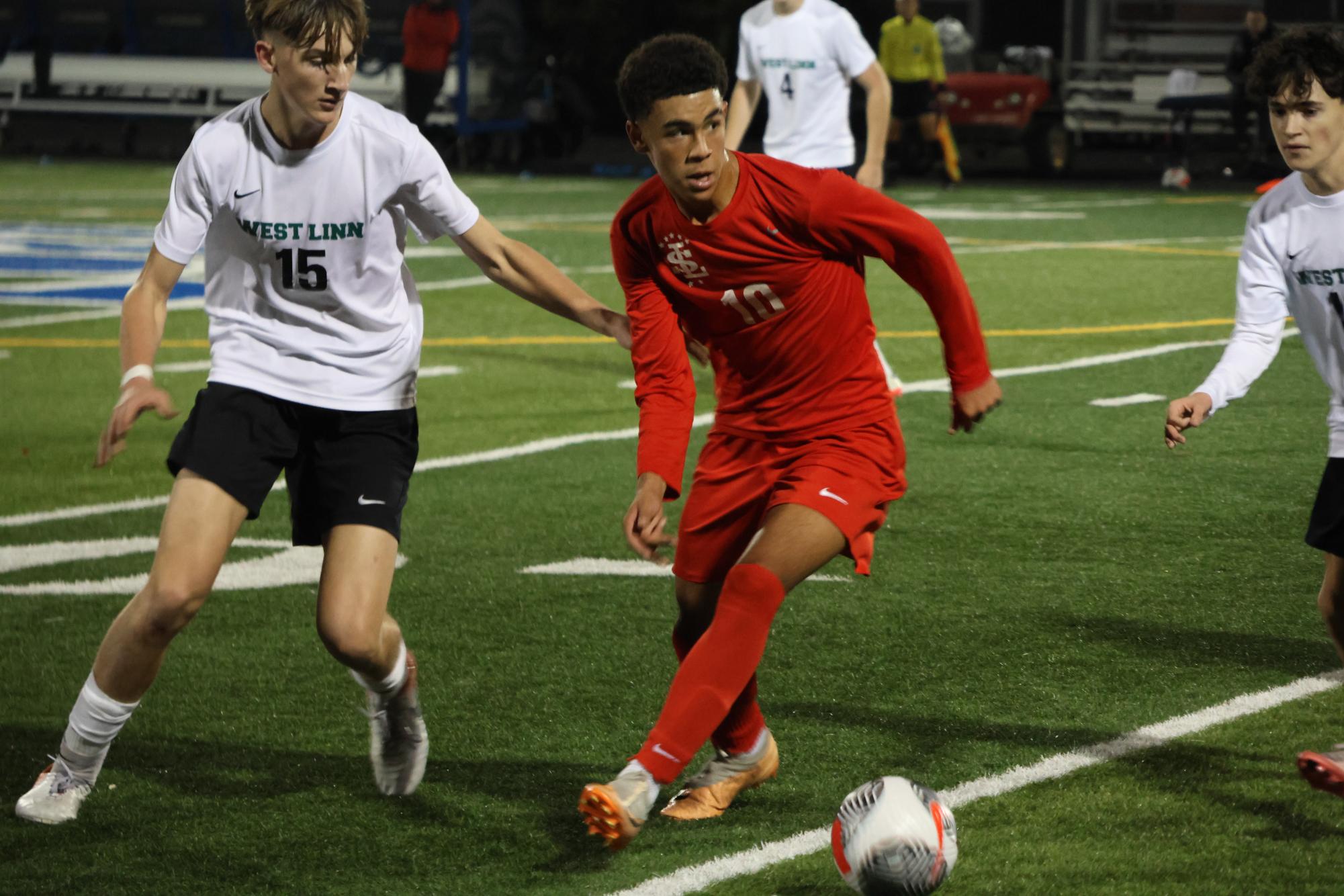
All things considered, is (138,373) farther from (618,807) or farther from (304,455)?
(618,807)

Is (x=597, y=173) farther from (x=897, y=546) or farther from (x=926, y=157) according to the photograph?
(x=897, y=546)

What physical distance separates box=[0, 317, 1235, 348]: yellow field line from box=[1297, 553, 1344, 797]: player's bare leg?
8.31 meters

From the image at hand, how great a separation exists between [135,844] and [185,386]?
7.08 m

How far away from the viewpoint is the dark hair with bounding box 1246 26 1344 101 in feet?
15.7

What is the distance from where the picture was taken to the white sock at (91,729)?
4.76m

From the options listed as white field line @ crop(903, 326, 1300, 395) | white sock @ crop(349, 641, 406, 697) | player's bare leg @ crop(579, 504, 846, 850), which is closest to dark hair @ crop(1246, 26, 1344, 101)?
player's bare leg @ crop(579, 504, 846, 850)

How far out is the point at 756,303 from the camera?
471 cm

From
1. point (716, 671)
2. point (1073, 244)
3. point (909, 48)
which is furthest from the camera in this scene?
point (909, 48)

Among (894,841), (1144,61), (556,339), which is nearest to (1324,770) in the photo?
(894,841)

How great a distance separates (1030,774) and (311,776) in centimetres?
185

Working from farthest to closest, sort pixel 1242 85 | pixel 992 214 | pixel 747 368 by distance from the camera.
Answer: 1. pixel 1242 85
2. pixel 992 214
3. pixel 747 368

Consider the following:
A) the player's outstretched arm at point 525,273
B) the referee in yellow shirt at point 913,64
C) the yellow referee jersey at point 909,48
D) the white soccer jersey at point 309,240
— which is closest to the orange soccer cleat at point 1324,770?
the player's outstretched arm at point 525,273

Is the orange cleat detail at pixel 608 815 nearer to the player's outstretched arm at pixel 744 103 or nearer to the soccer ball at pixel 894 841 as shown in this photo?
the soccer ball at pixel 894 841

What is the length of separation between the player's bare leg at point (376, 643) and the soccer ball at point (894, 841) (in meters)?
1.24
